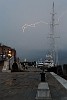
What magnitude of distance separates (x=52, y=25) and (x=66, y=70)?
45275 millimetres

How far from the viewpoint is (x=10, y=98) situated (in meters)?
18.0

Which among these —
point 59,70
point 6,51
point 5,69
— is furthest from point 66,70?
point 6,51

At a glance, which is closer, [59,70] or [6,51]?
[59,70]

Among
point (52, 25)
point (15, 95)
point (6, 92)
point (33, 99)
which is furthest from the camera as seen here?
point (52, 25)

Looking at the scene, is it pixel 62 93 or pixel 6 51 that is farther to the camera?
pixel 6 51

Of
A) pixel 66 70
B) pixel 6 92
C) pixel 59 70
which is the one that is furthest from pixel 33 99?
pixel 59 70

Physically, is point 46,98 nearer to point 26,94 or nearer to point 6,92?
point 26,94

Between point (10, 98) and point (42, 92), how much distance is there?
9.86ft

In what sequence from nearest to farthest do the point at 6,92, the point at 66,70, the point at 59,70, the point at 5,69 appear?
the point at 6,92
the point at 66,70
the point at 59,70
the point at 5,69

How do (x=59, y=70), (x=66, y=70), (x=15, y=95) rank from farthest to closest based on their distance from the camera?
(x=59, y=70), (x=66, y=70), (x=15, y=95)

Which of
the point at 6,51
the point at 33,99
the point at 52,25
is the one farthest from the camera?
the point at 6,51

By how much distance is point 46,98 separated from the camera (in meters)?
15.6

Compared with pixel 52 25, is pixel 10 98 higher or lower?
lower

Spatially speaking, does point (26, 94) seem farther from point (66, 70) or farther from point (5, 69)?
point (5, 69)
